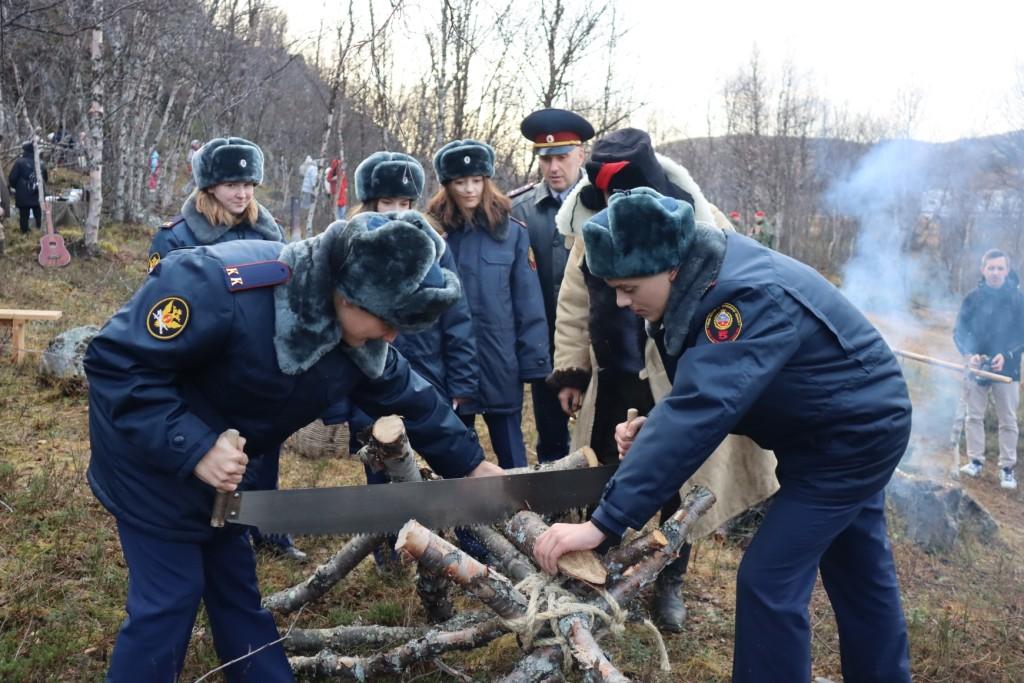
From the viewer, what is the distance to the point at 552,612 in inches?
110

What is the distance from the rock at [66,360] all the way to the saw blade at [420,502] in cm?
535

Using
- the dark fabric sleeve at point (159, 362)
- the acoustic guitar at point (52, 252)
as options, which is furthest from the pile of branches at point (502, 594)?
the acoustic guitar at point (52, 252)

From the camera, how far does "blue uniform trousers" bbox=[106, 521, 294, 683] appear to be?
2.57m

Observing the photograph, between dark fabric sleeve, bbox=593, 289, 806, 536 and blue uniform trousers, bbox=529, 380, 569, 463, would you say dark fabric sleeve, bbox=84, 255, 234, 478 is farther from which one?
blue uniform trousers, bbox=529, 380, 569, 463

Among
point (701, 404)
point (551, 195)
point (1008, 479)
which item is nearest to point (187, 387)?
point (701, 404)

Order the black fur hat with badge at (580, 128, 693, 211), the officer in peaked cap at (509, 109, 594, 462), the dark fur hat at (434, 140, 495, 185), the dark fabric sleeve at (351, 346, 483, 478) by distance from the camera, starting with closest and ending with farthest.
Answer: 1. the dark fabric sleeve at (351, 346, 483, 478)
2. the black fur hat with badge at (580, 128, 693, 211)
3. the dark fur hat at (434, 140, 495, 185)
4. the officer in peaked cap at (509, 109, 594, 462)

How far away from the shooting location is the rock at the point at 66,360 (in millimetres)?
7434

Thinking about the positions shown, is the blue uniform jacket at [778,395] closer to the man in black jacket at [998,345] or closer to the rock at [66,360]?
the rock at [66,360]

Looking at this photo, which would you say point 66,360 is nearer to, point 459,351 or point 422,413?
point 459,351

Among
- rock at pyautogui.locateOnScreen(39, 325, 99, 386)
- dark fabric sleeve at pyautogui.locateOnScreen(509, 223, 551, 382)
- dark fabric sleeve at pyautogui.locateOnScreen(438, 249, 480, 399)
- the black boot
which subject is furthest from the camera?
rock at pyautogui.locateOnScreen(39, 325, 99, 386)

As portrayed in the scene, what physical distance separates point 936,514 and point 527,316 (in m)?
4.17

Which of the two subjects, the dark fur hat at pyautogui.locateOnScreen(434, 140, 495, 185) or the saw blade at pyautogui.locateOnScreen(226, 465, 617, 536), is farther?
the dark fur hat at pyautogui.locateOnScreen(434, 140, 495, 185)

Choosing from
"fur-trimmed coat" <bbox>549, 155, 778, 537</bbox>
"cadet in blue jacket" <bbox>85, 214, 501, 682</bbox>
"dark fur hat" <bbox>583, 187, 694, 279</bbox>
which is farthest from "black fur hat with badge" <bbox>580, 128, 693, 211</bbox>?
"cadet in blue jacket" <bbox>85, 214, 501, 682</bbox>

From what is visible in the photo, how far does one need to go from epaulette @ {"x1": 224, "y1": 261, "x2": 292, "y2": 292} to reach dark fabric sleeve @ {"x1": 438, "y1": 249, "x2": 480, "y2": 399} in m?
1.80
